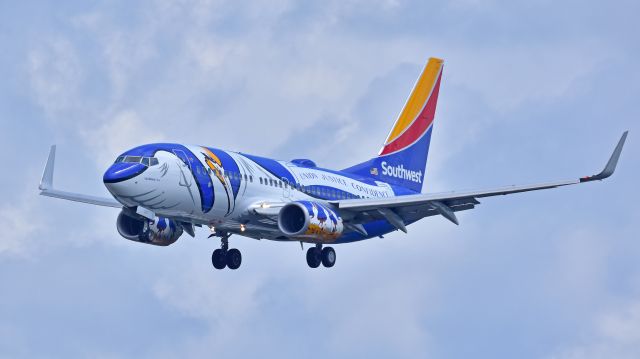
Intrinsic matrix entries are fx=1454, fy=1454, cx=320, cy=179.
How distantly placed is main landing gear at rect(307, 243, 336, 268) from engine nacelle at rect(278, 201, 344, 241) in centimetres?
361

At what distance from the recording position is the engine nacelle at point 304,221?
6581 cm

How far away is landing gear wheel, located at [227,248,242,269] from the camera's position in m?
71.6

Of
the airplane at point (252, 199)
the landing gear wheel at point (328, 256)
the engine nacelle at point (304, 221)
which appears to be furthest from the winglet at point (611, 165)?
the landing gear wheel at point (328, 256)

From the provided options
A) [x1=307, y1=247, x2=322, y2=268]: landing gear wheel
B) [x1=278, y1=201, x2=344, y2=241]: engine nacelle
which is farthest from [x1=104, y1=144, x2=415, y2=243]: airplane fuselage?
[x1=307, y1=247, x2=322, y2=268]: landing gear wheel

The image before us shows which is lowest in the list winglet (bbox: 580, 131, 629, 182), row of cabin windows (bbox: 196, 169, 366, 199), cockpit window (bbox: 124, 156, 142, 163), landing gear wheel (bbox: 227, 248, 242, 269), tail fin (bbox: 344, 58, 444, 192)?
winglet (bbox: 580, 131, 629, 182)

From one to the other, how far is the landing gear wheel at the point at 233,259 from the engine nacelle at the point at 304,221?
6.11 m

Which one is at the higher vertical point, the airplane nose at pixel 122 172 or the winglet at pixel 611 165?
the airplane nose at pixel 122 172

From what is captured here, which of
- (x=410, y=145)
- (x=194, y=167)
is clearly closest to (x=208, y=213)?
(x=194, y=167)

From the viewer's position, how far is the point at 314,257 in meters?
70.4

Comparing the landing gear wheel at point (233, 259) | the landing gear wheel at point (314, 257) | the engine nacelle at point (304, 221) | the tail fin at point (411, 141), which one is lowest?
the engine nacelle at point (304, 221)

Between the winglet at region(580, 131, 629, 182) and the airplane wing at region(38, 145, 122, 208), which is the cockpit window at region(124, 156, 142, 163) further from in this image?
the winglet at region(580, 131, 629, 182)

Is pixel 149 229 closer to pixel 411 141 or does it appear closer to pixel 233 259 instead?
pixel 233 259

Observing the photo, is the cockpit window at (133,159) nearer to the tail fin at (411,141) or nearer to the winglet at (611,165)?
the tail fin at (411,141)

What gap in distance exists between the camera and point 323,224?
66500mm
